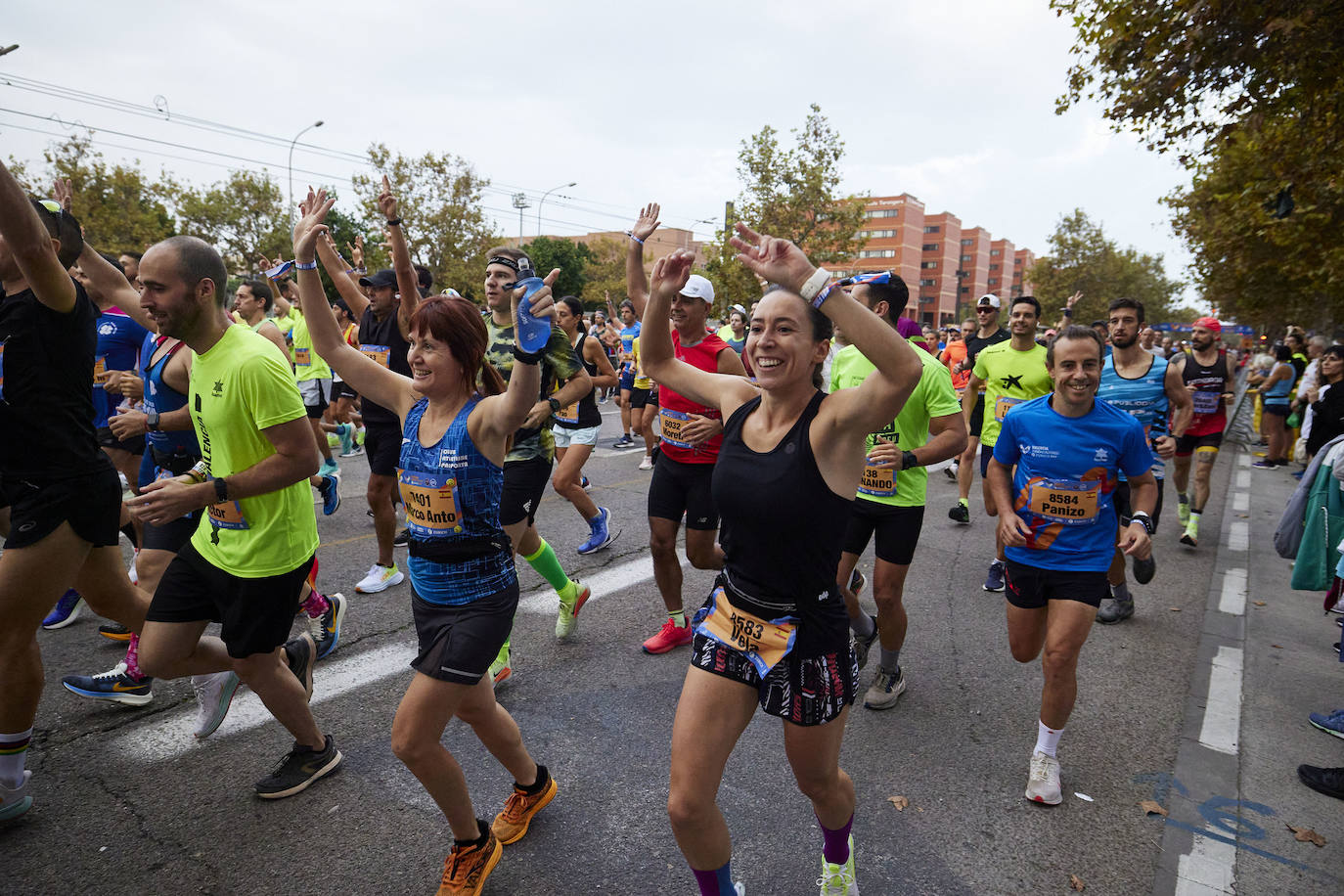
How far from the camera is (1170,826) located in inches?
123

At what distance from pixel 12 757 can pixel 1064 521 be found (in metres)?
4.50

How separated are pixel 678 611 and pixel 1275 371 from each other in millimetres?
14154

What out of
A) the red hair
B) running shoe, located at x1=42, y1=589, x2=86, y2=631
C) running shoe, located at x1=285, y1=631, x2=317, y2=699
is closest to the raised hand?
Answer: the red hair

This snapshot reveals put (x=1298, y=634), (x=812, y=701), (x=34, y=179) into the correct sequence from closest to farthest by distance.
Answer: (x=812, y=701), (x=1298, y=634), (x=34, y=179)

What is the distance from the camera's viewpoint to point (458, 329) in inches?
102

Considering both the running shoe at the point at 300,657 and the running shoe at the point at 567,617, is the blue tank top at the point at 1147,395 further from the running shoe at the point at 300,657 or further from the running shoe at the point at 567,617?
the running shoe at the point at 300,657

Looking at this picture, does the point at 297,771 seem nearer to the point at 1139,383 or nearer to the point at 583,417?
the point at 583,417

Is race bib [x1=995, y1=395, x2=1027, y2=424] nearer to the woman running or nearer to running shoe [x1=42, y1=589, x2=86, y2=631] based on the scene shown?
the woman running

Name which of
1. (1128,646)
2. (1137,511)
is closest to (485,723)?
(1137,511)

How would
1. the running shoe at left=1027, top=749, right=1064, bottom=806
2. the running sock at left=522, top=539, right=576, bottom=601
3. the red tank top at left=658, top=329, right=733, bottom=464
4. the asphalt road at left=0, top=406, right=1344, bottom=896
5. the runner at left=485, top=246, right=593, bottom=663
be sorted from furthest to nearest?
the running sock at left=522, top=539, right=576, bottom=601, the runner at left=485, top=246, right=593, bottom=663, the red tank top at left=658, top=329, right=733, bottom=464, the running shoe at left=1027, top=749, right=1064, bottom=806, the asphalt road at left=0, top=406, right=1344, bottom=896

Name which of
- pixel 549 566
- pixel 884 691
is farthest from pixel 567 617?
pixel 884 691

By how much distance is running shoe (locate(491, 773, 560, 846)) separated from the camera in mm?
2889

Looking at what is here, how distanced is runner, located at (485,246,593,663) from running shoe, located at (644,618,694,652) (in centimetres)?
54

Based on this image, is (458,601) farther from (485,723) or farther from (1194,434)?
(1194,434)
